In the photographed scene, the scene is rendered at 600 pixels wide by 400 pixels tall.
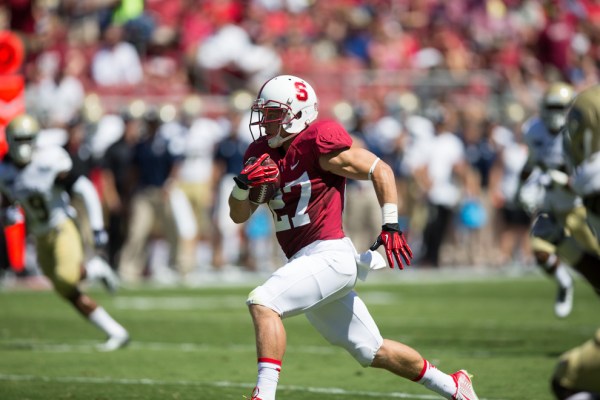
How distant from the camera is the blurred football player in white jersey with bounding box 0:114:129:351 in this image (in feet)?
29.4

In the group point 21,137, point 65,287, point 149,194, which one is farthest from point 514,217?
point 21,137

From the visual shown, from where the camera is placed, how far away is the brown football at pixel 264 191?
570cm

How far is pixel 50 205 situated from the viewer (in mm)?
9023

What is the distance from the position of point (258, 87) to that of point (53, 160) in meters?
9.01

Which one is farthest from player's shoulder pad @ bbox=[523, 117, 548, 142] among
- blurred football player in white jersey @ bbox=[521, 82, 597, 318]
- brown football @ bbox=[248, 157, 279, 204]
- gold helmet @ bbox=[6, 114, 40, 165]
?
brown football @ bbox=[248, 157, 279, 204]

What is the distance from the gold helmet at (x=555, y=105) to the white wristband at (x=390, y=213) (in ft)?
13.3

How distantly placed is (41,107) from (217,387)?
993 cm

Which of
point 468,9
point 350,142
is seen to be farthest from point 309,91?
point 468,9

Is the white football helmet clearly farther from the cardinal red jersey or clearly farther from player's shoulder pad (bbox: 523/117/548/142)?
player's shoulder pad (bbox: 523/117/548/142)

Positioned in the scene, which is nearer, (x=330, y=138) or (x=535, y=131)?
(x=330, y=138)

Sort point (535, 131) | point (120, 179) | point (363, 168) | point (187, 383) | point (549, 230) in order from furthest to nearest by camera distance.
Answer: point (120, 179)
point (535, 131)
point (187, 383)
point (363, 168)
point (549, 230)

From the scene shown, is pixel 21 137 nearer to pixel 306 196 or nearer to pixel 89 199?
pixel 89 199

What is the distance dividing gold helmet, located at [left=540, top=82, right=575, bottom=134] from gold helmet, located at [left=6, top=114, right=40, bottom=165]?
4.05 m

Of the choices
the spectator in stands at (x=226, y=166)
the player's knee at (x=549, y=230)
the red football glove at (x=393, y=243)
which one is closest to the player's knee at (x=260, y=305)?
the red football glove at (x=393, y=243)
